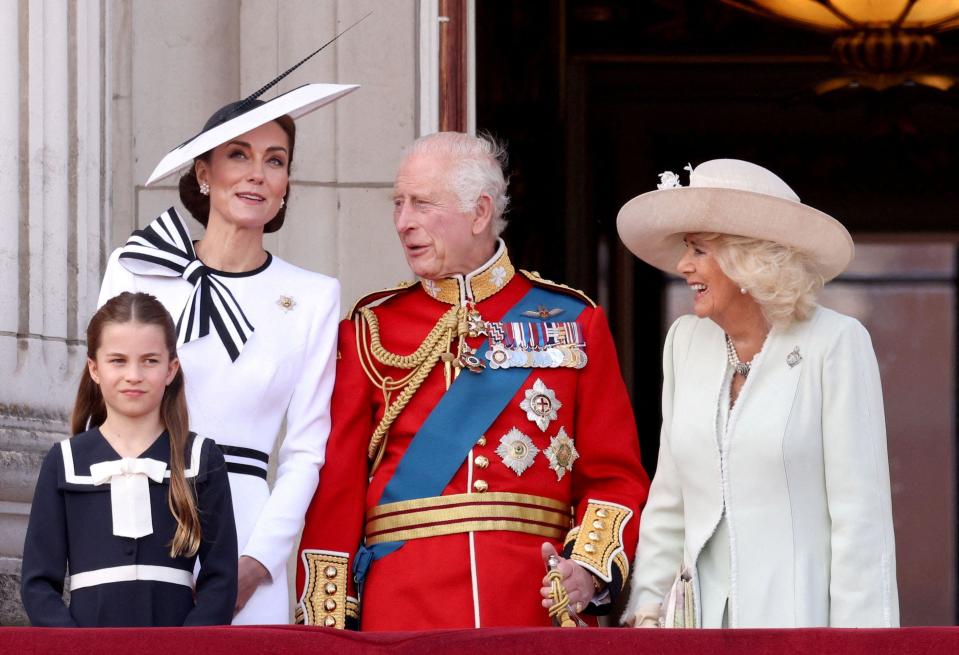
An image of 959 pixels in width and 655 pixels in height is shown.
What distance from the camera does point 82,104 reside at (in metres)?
5.06

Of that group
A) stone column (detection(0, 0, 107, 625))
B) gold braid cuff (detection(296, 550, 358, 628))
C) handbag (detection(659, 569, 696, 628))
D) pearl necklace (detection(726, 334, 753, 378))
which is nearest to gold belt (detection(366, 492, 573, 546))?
gold braid cuff (detection(296, 550, 358, 628))

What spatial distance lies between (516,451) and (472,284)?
0.36 meters

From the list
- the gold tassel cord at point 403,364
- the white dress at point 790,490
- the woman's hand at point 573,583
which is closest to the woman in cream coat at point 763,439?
the white dress at point 790,490

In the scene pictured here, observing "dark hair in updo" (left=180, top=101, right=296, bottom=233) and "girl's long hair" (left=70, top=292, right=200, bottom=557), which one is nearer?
"girl's long hair" (left=70, top=292, right=200, bottom=557)

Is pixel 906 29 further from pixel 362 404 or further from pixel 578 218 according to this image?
pixel 362 404

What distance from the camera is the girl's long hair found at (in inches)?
138

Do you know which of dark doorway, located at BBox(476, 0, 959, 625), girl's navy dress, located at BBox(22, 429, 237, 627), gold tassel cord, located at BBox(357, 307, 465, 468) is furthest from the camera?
dark doorway, located at BBox(476, 0, 959, 625)

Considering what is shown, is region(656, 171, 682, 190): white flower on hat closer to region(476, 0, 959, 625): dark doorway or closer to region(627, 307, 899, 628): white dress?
region(627, 307, 899, 628): white dress

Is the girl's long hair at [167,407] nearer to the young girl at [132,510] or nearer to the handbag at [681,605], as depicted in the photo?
the young girl at [132,510]

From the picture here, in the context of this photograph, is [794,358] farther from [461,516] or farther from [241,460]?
[241,460]

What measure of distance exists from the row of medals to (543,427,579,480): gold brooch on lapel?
132 millimetres

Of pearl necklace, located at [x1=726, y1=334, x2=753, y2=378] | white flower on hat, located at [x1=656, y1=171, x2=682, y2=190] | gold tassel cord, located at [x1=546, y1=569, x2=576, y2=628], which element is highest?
white flower on hat, located at [x1=656, y1=171, x2=682, y2=190]

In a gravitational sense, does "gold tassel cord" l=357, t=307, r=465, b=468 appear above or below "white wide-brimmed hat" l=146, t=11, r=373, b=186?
below

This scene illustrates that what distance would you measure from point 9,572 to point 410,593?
105 centimetres
